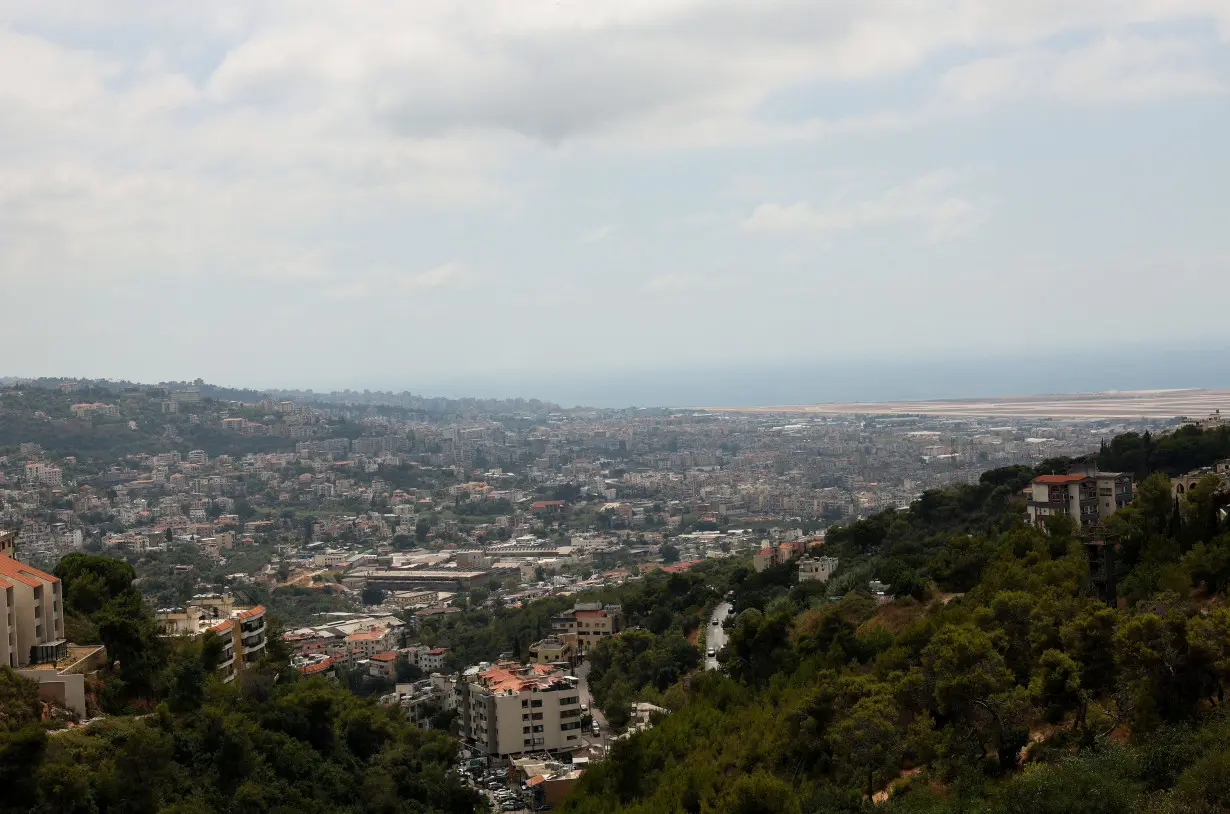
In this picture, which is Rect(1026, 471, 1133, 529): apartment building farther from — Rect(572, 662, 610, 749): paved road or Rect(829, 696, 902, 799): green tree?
Rect(829, 696, 902, 799): green tree

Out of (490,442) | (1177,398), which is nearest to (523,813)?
(1177,398)

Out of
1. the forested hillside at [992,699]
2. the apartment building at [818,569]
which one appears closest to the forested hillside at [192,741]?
the forested hillside at [992,699]

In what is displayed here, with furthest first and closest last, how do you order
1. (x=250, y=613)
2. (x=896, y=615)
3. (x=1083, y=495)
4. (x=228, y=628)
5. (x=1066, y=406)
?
(x=1066, y=406) < (x=1083, y=495) < (x=250, y=613) < (x=896, y=615) < (x=228, y=628)

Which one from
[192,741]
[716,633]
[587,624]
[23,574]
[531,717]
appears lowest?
[531,717]

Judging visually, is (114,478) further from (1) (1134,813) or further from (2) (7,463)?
(1) (1134,813)

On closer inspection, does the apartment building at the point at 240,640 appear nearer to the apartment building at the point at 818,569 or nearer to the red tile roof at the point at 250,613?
the red tile roof at the point at 250,613

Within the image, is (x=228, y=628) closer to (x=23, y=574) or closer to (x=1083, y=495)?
(x=23, y=574)

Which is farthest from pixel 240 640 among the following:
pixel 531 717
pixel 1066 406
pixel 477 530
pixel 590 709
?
pixel 1066 406
